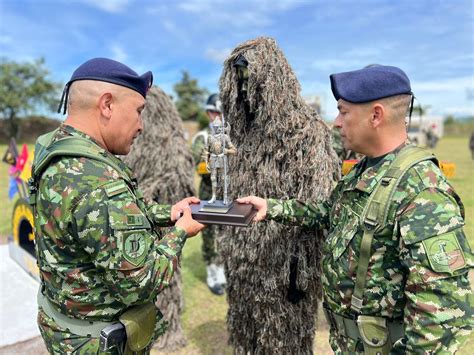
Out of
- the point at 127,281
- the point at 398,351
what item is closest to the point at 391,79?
the point at 398,351

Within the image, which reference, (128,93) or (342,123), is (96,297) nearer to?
(128,93)

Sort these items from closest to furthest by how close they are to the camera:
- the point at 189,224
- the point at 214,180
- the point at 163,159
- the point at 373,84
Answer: the point at 373,84, the point at 189,224, the point at 214,180, the point at 163,159

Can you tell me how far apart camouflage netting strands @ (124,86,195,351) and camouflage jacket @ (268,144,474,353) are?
6.53ft

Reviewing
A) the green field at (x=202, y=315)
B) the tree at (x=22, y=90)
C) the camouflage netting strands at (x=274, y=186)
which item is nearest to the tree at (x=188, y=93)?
the tree at (x=22, y=90)

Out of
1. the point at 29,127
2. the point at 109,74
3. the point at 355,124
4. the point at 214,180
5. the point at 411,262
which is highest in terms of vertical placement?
the point at 29,127

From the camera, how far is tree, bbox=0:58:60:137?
3881 cm

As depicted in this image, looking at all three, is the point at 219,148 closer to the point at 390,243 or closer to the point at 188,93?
the point at 390,243

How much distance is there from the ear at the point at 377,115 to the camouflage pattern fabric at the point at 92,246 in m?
1.12

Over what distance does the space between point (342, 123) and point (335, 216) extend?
518mm

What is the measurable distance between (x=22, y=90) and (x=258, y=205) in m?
46.2

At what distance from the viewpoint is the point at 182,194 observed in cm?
361

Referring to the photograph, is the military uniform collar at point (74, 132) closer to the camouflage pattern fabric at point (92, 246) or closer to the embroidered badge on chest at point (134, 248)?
the camouflage pattern fabric at point (92, 246)

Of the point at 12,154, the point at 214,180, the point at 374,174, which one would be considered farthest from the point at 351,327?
the point at 12,154

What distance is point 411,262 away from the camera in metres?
1.42
